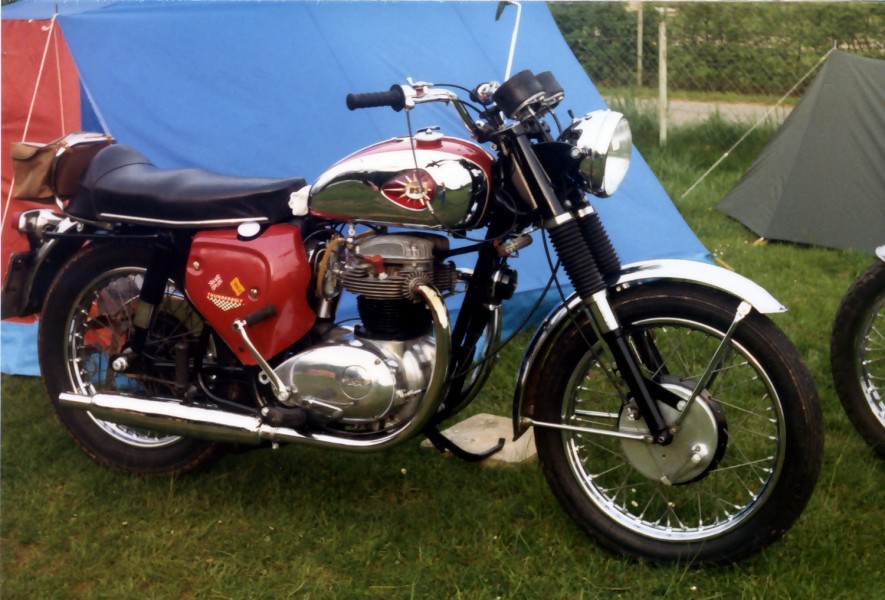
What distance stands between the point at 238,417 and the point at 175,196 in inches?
26.9

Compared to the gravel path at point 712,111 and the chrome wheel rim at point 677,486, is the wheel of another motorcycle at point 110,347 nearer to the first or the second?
the chrome wheel rim at point 677,486

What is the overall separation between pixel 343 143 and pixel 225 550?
2.11m

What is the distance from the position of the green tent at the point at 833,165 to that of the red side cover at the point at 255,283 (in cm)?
387

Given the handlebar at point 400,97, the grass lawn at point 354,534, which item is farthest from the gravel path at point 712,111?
the handlebar at point 400,97

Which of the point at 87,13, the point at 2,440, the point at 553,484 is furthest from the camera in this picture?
the point at 87,13

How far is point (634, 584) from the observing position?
264 centimetres

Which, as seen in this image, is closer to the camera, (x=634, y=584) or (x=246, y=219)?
(x=634, y=584)

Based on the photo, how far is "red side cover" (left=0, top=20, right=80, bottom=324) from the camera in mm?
4270

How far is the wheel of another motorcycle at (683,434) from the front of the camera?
2.49 metres

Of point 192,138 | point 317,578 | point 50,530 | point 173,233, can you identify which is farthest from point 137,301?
point 192,138

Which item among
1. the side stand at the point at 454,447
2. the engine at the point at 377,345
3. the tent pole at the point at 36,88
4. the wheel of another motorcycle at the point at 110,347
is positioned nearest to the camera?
the engine at the point at 377,345

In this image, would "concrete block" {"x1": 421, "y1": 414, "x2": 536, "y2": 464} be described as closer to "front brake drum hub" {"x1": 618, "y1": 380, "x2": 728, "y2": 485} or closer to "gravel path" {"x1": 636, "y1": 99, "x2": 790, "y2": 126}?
"front brake drum hub" {"x1": 618, "y1": 380, "x2": 728, "y2": 485}

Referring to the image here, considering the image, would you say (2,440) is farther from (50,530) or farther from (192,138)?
(192,138)

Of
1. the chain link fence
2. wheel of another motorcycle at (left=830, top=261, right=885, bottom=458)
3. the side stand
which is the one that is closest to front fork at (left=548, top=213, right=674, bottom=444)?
the side stand
